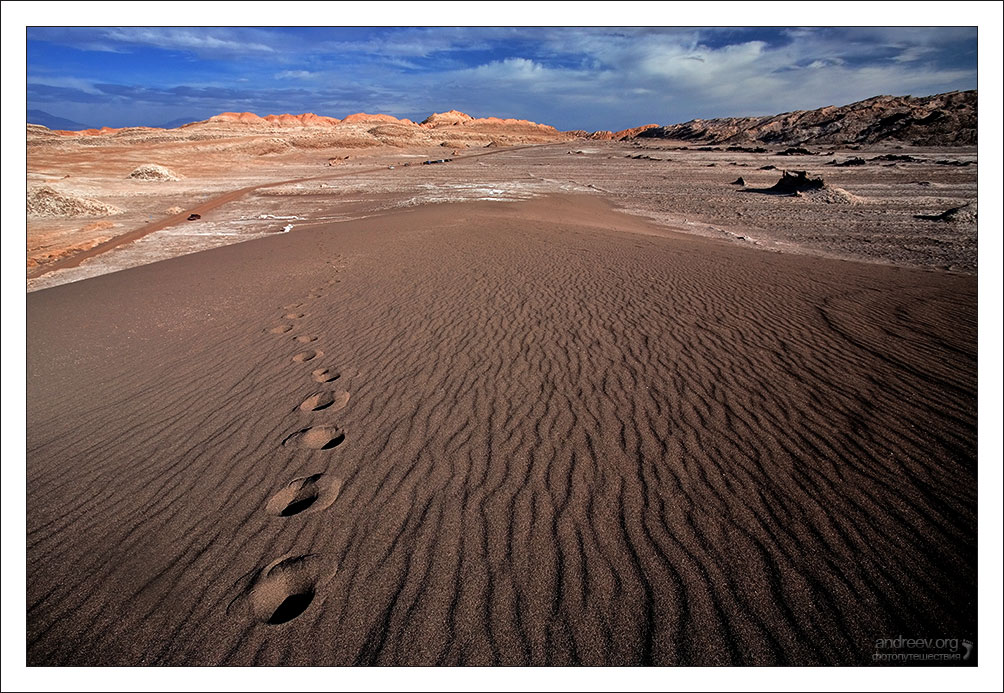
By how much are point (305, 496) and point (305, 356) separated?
2.93 meters

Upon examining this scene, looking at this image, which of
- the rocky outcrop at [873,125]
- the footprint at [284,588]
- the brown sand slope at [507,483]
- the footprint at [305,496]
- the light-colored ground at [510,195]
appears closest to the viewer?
the brown sand slope at [507,483]

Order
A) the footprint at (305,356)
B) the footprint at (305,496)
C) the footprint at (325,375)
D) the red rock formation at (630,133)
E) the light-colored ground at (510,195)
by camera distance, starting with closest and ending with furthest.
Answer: the footprint at (305,496) < the footprint at (325,375) < the footprint at (305,356) < the light-colored ground at (510,195) < the red rock formation at (630,133)

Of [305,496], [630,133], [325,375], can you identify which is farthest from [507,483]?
[630,133]

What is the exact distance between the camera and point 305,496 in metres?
3.51

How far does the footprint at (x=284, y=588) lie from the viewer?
2.63 metres

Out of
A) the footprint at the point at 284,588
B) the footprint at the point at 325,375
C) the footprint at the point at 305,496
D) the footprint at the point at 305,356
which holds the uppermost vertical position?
the footprint at the point at 305,356

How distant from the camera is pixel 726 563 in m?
2.81

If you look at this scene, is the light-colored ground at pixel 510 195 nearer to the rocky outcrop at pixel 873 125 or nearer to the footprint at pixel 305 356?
the rocky outcrop at pixel 873 125

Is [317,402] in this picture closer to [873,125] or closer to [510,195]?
[510,195]

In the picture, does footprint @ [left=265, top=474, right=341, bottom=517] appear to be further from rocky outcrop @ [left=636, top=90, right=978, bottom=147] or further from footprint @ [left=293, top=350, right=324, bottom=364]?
rocky outcrop @ [left=636, top=90, right=978, bottom=147]

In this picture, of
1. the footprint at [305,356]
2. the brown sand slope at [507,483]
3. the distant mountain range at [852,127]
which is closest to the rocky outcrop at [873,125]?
the distant mountain range at [852,127]

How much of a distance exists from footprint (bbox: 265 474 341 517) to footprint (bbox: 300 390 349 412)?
1125 mm

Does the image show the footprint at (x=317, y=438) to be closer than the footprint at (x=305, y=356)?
Yes

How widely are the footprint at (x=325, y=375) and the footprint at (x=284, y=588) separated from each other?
2.66 metres
